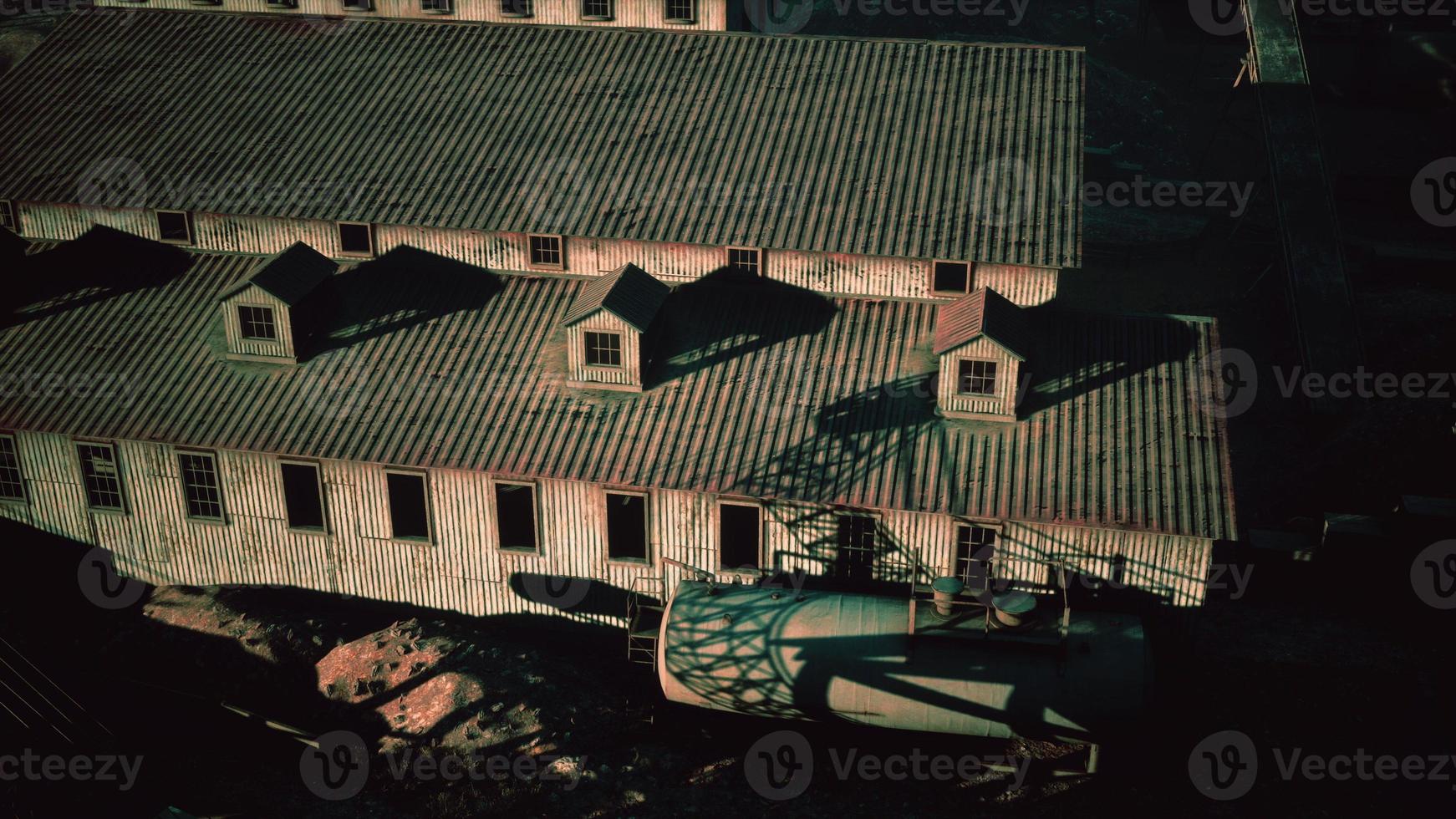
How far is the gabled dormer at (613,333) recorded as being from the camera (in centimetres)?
2772

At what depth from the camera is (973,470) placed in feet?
85.5

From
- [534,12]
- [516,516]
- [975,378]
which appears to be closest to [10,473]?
[516,516]

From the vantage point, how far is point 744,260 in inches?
1191

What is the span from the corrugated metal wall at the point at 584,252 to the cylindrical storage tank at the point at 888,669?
8813mm

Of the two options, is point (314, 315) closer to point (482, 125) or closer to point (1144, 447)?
point (482, 125)

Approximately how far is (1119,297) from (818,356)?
19.5m

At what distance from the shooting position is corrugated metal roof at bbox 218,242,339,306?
2897 centimetres

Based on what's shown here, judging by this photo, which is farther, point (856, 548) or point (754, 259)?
point (754, 259)

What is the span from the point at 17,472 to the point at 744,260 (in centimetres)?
2069

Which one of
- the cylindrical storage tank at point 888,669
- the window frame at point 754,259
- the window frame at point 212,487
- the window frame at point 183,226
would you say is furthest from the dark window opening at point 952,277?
the window frame at point 183,226

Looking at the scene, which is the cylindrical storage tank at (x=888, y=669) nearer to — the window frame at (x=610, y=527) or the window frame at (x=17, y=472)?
the window frame at (x=610, y=527)

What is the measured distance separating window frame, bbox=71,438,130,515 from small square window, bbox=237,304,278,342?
4.53 m

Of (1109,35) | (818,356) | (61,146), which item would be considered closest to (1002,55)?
(818,356)

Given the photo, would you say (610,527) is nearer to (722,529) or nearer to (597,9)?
(722,529)
